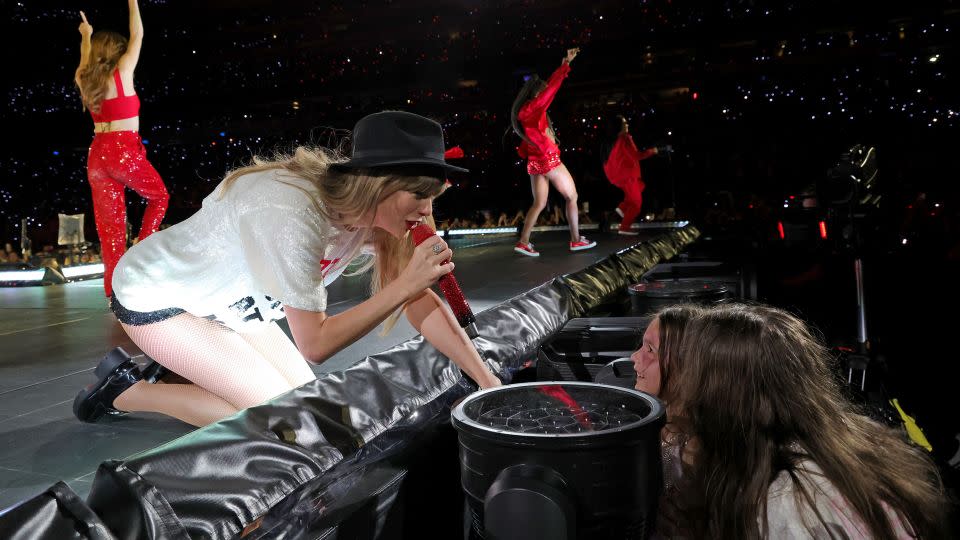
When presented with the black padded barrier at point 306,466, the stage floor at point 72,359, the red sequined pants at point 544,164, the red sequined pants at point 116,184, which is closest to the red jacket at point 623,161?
the stage floor at point 72,359

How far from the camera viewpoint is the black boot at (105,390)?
65.0 inches

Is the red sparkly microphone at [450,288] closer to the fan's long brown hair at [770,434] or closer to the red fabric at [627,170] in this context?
the fan's long brown hair at [770,434]

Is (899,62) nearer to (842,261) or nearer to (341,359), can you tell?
(842,261)

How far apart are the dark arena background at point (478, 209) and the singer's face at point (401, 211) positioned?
381 millimetres

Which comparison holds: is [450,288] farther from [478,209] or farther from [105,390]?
[478,209]

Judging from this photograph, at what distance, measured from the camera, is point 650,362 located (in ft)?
4.31

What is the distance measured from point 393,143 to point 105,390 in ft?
3.38

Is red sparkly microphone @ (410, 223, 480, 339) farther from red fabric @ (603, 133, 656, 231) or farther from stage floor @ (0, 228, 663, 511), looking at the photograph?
red fabric @ (603, 133, 656, 231)

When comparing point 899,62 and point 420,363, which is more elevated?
point 899,62

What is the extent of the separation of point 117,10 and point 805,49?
8.74 metres

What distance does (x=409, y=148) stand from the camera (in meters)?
1.32

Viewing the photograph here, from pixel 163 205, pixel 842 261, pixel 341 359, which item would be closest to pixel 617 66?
pixel 842 261

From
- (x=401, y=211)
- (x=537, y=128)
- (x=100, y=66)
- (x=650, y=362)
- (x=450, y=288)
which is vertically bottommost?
(x=650, y=362)

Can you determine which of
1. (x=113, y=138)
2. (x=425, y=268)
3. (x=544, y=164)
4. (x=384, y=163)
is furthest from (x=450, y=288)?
(x=544, y=164)
